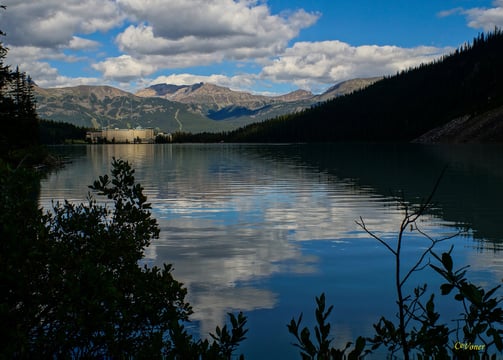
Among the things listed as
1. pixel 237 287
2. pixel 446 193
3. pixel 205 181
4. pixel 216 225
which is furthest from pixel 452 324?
pixel 205 181

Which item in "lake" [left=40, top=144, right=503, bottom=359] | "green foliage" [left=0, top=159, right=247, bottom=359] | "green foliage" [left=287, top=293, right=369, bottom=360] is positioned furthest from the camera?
"lake" [left=40, top=144, right=503, bottom=359]

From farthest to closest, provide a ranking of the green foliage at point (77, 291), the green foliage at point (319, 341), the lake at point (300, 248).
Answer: the lake at point (300, 248) < the green foliage at point (77, 291) < the green foliage at point (319, 341)

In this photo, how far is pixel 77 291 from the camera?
7.93 metres

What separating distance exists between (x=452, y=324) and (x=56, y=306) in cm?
1059

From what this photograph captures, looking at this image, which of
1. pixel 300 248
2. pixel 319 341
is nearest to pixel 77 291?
pixel 319 341

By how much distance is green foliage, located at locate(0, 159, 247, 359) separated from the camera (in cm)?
803

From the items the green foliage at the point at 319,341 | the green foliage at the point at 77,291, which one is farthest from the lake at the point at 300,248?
the green foliage at the point at 319,341

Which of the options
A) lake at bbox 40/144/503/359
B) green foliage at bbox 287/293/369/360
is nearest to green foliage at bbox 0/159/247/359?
green foliage at bbox 287/293/369/360

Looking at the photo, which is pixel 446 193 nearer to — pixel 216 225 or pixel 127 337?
pixel 216 225

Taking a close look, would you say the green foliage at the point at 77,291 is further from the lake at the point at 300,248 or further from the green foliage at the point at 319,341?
the lake at the point at 300,248

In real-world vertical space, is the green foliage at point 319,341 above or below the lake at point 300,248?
above

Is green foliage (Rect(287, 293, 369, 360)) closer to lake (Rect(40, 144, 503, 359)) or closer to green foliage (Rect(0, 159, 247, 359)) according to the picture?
green foliage (Rect(0, 159, 247, 359))

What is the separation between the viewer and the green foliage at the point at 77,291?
8.03 metres

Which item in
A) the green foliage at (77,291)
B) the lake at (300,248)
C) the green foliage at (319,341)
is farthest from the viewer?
the lake at (300,248)
